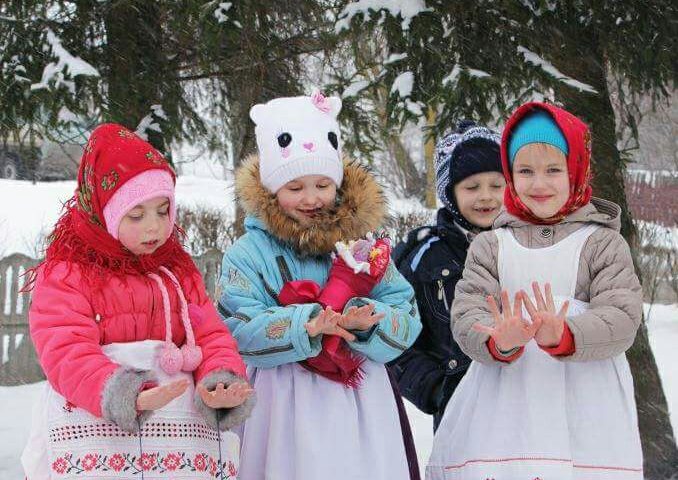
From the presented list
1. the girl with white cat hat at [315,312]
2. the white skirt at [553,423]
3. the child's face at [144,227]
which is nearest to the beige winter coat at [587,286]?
the white skirt at [553,423]

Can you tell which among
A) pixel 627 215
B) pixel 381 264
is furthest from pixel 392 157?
pixel 381 264

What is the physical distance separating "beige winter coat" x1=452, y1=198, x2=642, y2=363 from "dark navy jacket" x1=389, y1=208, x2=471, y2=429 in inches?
21.6

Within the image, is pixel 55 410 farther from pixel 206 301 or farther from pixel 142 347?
pixel 206 301

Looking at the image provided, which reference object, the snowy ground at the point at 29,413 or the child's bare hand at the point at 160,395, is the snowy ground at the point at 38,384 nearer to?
the snowy ground at the point at 29,413

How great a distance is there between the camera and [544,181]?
100 inches

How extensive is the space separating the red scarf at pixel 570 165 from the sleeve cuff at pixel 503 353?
1.51 feet

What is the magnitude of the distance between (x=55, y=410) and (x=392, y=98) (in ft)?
8.56

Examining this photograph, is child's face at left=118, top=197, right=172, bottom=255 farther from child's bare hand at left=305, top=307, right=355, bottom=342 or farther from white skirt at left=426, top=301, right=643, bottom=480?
white skirt at left=426, top=301, right=643, bottom=480

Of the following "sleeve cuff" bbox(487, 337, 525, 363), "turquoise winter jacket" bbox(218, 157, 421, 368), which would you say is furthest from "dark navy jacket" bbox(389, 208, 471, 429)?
"sleeve cuff" bbox(487, 337, 525, 363)

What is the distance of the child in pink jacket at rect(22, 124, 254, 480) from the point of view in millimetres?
2268

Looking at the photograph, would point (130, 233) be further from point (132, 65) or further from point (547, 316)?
point (132, 65)

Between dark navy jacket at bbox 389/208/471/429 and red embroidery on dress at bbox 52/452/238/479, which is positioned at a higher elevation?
dark navy jacket at bbox 389/208/471/429

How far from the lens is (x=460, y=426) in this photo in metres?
2.62

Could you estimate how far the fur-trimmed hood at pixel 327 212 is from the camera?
290 centimetres
